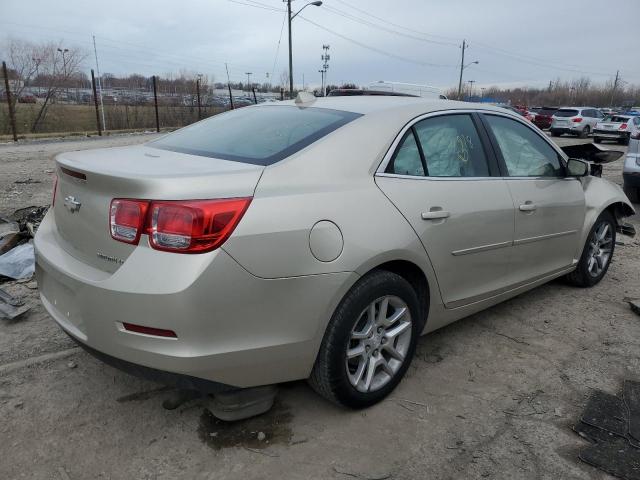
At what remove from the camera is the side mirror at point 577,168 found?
397 cm

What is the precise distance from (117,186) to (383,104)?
1.63 metres

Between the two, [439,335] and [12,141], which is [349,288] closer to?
[439,335]

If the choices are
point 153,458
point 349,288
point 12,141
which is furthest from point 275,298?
point 12,141

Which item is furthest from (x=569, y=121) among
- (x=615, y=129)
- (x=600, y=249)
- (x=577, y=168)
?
(x=577, y=168)

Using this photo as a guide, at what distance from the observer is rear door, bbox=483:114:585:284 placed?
3.54 metres

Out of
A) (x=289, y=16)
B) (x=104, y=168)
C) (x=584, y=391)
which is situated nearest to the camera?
(x=104, y=168)

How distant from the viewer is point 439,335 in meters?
3.71

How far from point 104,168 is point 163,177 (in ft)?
1.31

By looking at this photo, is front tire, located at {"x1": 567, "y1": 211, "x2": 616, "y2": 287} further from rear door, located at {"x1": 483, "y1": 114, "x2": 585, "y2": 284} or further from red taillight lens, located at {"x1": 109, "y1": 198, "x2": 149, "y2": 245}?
red taillight lens, located at {"x1": 109, "y1": 198, "x2": 149, "y2": 245}

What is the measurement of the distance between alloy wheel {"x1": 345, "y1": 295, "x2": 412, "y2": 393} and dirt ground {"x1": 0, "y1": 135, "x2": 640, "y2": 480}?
0.62ft

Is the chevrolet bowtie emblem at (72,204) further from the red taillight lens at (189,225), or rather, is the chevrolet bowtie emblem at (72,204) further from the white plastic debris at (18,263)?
the white plastic debris at (18,263)

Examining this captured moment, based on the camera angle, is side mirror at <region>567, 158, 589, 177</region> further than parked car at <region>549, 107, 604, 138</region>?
No

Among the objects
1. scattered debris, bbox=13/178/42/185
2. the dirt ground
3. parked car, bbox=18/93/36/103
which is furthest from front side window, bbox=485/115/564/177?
parked car, bbox=18/93/36/103

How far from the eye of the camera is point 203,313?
206cm
